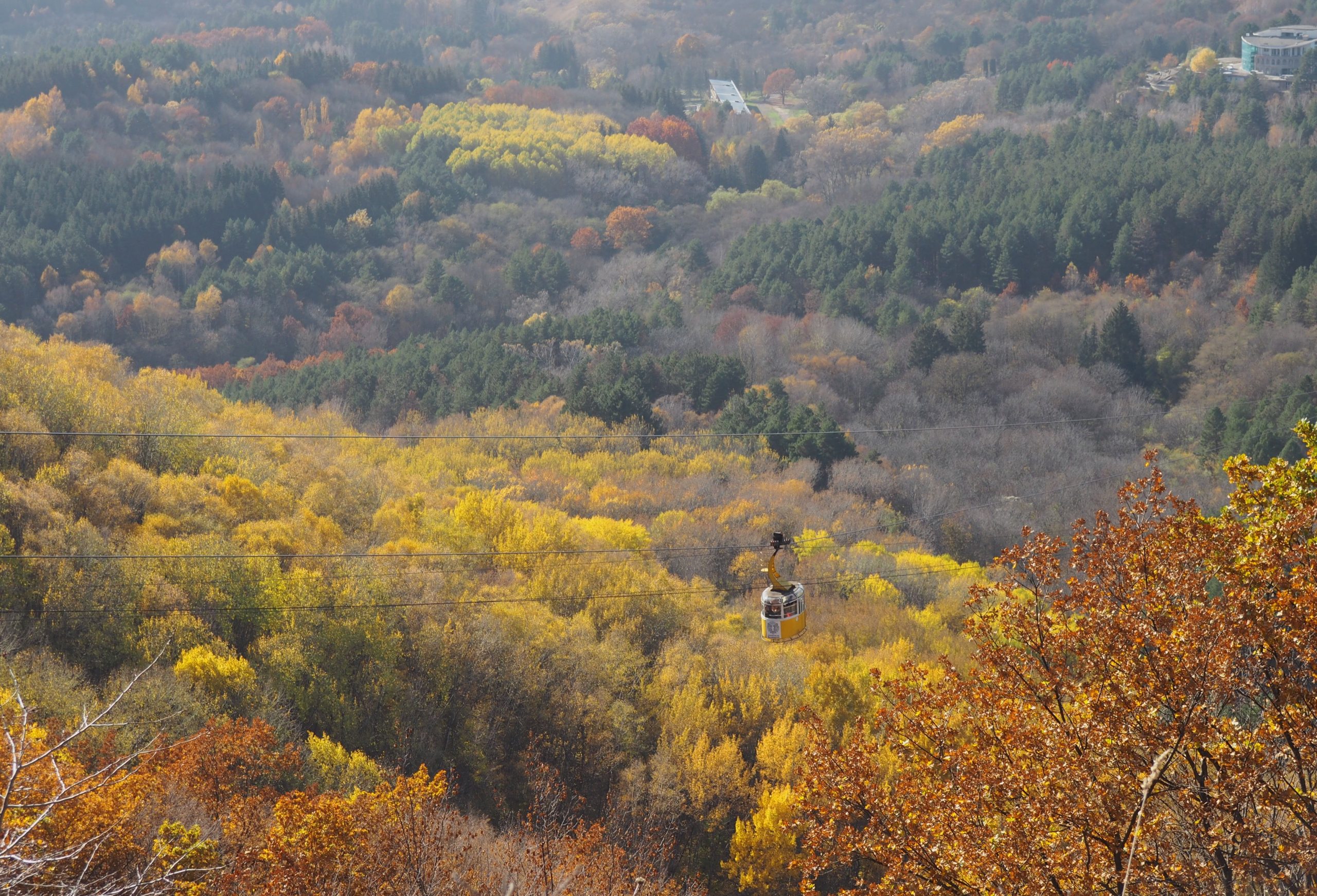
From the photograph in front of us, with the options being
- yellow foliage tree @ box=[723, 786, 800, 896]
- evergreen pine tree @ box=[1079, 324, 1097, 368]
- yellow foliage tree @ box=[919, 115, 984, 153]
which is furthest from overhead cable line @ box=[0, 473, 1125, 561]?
yellow foliage tree @ box=[919, 115, 984, 153]

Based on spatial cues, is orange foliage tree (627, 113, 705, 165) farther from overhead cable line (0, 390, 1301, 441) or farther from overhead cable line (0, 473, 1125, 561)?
overhead cable line (0, 473, 1125, 561)

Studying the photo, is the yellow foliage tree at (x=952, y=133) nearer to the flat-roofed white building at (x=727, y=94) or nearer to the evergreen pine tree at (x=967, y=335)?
the flat-roofed white building at (x=727, y=94)

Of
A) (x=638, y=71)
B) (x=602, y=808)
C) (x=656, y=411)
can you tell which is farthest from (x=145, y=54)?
(x=602, y=808)

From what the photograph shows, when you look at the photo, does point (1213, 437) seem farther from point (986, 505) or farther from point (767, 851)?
point (767, 851)

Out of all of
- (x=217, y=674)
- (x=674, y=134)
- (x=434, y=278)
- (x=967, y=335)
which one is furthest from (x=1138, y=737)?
(x=674, y=134)

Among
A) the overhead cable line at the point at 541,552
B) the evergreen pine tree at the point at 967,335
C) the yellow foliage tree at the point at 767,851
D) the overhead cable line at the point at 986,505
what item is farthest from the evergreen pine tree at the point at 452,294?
the yellow foliage tree at the point at 767,851
